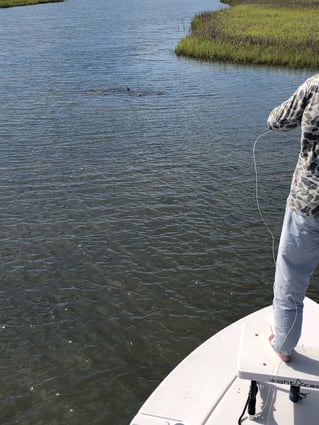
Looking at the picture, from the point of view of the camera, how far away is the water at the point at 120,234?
600cm

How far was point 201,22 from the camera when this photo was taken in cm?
4006

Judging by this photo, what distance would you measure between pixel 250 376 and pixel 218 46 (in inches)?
1095

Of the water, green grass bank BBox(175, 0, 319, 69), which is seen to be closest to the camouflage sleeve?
the water

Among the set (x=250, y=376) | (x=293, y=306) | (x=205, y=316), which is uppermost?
(x=293, y=306)

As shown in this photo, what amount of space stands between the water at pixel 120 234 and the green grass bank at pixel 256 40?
8050mm

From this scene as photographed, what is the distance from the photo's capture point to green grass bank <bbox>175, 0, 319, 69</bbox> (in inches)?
1084

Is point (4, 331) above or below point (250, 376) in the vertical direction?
below

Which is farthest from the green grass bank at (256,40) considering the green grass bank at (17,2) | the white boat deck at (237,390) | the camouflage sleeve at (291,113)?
the green grass bank at (17,2)

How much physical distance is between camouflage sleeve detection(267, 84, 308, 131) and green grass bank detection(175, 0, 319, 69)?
24.5 meters

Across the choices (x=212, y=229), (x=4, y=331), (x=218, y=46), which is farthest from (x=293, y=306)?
(x=218, y=46)

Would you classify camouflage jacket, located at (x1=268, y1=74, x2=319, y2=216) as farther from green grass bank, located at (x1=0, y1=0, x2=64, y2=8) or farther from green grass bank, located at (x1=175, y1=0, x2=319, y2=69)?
green grass bank, located at (x1=0, y1=0, x2=64, y2=8)

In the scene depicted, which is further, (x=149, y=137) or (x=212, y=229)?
(x=149, y=137)

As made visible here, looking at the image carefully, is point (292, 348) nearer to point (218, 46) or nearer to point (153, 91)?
point (153, 91)

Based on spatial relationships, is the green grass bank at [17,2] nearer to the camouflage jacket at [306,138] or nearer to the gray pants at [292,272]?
the camouflage jacket at [306,138]
